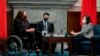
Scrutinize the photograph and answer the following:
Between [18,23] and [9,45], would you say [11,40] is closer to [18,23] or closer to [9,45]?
[9,45]

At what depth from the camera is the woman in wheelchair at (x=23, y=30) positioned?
7832 millimetres

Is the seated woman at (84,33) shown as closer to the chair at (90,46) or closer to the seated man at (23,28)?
the chair at (90,46)

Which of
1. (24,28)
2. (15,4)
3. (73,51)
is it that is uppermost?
(15,4)

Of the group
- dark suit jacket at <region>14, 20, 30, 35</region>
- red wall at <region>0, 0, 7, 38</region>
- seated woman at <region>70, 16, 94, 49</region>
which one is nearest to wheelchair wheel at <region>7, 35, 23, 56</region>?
red wall at <region>0, 0, 7, 38</region>

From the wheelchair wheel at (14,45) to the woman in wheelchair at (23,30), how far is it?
1.76 feet

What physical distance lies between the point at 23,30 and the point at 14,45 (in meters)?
0.72

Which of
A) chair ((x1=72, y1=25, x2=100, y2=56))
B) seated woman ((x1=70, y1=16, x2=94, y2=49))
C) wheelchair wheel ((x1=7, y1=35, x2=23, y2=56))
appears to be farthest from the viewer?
wheelchair wheel ((x1=7, y1=35, x2=23, y2=56))

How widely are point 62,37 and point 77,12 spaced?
351cm

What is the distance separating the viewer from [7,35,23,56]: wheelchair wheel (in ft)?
23.6

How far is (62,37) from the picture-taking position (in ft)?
22.5

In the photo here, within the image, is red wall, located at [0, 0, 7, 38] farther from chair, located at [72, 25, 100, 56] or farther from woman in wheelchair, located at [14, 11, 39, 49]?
chair, located at [72, 25, 100, 56]

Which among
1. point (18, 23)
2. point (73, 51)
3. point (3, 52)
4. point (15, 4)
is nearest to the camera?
point (3, 52)

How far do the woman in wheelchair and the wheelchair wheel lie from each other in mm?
536

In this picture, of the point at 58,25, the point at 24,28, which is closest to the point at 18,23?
the point at 24,28
